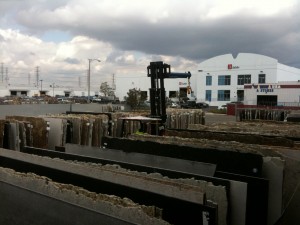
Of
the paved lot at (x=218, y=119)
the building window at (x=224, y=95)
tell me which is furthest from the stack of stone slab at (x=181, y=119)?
the building window at (x=224, y=95)

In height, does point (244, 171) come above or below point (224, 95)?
below

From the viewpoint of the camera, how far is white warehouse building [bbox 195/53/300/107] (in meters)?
59.8

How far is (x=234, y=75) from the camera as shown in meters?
63.1

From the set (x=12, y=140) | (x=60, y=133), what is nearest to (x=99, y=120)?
(x=60, y=133)

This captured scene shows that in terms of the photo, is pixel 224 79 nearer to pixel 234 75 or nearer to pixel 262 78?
pixel 234 75

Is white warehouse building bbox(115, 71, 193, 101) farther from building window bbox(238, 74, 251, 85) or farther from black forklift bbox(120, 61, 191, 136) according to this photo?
black forklift bbox(120, 61, 191, 136)

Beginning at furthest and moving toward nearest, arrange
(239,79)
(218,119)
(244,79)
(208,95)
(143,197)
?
(208,95) → (239,79) → (244,79) → (218,119) → (143,197)

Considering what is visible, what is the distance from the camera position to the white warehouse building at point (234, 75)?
59.8 m

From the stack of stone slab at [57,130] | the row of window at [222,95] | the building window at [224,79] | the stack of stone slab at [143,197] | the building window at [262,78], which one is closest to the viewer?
the stack of stone slab at [143,197]

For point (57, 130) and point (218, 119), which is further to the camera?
point (218, 119)

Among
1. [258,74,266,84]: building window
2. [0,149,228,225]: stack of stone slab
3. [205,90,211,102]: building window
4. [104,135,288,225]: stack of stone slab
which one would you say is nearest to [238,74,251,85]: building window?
[258,74,266,84]: building window

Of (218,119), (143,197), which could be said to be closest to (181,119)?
(143,197)

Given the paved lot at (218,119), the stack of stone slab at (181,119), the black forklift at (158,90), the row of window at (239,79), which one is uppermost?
the row of window at (239,79)

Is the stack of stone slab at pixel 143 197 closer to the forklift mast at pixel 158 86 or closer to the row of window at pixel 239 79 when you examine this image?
the forklift mast at pixel 158 86
